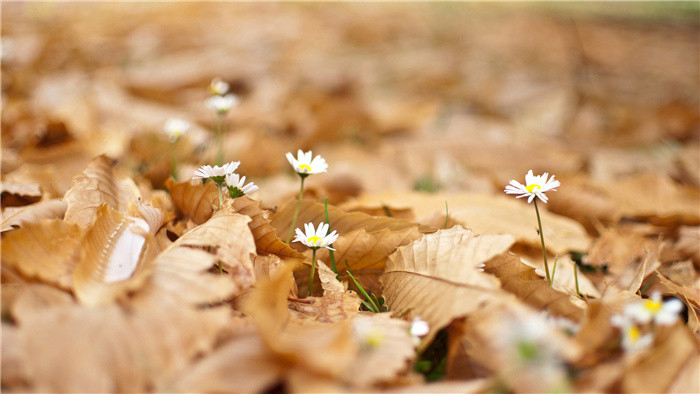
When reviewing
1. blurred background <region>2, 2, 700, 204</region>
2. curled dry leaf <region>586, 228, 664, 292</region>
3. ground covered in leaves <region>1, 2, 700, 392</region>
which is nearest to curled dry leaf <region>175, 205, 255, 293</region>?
ground covered in leaves <region>1, 2, 700, 392</region>

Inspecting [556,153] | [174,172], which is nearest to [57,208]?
[174,172]

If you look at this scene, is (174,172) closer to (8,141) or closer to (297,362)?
(8,141)

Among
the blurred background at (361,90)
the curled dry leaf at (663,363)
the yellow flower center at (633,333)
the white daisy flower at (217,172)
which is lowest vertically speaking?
the blurred background at (361,90)

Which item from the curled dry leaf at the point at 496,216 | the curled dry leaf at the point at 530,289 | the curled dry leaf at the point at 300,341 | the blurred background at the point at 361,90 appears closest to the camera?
the curled dry leaf at the point at 300,341

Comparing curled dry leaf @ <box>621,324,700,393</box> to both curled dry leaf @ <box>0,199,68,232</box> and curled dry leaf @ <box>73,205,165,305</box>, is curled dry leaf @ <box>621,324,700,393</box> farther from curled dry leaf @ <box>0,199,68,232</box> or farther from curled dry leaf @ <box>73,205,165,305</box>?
curled dry leaf @ <box>0,199,68,232</box>

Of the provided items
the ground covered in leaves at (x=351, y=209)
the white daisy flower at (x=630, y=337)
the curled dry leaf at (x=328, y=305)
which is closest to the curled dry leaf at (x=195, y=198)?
the ground covered in leaves at (x=351, y=209)

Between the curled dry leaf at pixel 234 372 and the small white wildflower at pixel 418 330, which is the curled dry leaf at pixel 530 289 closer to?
the small white wildflower at pixel 418 330

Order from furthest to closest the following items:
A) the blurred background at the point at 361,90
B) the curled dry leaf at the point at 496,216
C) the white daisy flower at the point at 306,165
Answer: the blurred background at the point at 361,90 < the curled dry leaf at the point at 496,216 < the white daisy flower at the point at 306,165

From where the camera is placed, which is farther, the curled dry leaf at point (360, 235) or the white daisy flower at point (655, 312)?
the curled dry leaf at point (360, 235)
